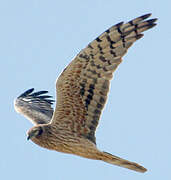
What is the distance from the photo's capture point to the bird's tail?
440 inches

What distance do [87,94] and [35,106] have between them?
384 cm

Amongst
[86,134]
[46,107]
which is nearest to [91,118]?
[86,134]

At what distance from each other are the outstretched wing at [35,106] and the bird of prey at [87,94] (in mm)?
1682

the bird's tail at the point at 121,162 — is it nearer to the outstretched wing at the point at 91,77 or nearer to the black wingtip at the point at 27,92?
the outstretched wing at the point at 91,77

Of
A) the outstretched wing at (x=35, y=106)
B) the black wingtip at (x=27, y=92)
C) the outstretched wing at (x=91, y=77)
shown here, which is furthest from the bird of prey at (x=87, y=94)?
the black wingtip at (x=27, y=92)

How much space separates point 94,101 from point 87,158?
1.09 metres

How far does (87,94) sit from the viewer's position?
1139 centimetres

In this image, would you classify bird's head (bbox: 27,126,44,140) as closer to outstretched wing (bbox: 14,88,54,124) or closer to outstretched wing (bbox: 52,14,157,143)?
outstretched wing (bbox: 52,14,157,143)

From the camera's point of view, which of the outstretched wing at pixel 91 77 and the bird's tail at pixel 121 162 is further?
the bird's tail at pixel 121 162

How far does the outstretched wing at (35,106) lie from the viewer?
13.7 metres

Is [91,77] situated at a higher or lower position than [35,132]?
higher

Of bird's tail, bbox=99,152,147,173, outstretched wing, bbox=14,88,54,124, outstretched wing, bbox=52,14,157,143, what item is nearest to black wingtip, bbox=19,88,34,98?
outstretched wing, bbox=14,88,54,124

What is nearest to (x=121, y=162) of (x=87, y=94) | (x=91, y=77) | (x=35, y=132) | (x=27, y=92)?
(x=87, y=94)

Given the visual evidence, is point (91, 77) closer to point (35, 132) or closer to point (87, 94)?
point (87, 94)
